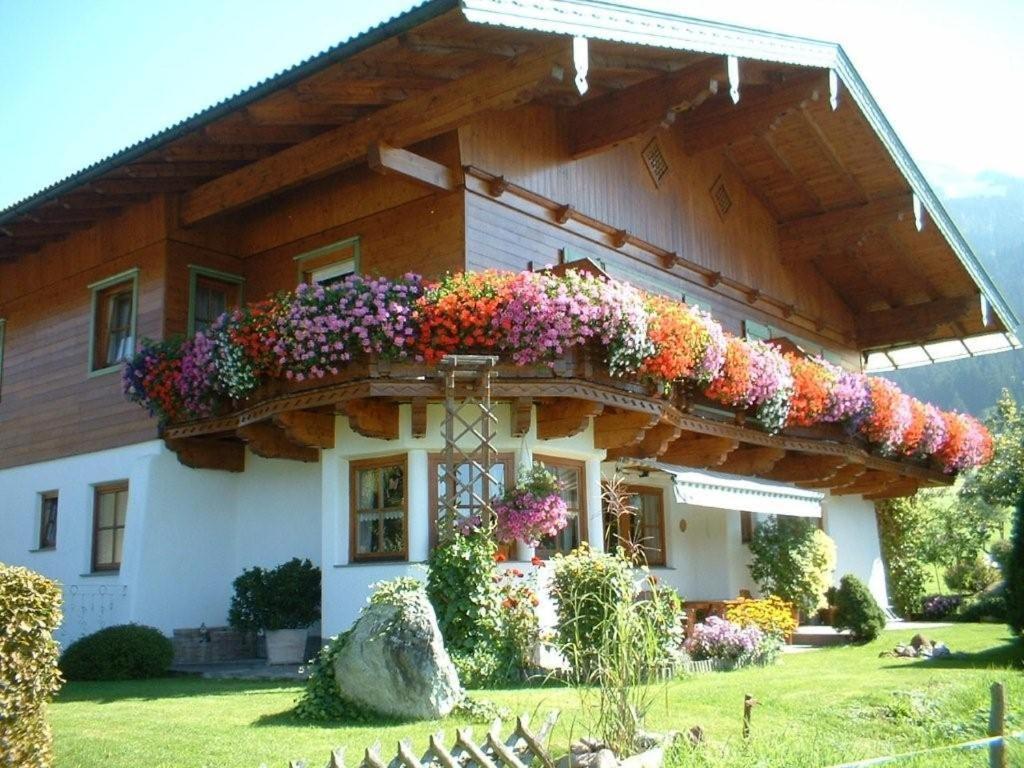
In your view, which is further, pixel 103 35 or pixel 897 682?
pixel 103 35

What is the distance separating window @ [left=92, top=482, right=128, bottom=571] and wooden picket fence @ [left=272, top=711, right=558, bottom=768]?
10.7m

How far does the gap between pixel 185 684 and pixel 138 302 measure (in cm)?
603

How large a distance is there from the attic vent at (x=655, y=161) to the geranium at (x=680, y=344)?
382 centimetres

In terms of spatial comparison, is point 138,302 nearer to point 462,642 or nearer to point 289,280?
point 289,280

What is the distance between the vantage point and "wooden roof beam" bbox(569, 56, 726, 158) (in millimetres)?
14336

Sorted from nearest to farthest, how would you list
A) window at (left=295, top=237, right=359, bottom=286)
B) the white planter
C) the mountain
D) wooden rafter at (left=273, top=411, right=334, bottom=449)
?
1. wooden rafter at (left=273, top=411, right=334, bottom=449)
2. the white planter
3. window at (left=295, top=237, right=359, bottom=286)
4. the mountain

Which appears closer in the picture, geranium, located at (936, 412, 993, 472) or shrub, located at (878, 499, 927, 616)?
geranium, located at (936, 412, 993, 472)

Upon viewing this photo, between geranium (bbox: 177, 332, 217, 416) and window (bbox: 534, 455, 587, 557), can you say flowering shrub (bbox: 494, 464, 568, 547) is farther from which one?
geranium (bbox: 177, 332, 217, 416)

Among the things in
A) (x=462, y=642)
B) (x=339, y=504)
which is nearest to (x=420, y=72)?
(x=339, y=504)

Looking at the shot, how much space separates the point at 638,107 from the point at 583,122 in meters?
0.82

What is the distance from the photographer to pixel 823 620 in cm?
1986

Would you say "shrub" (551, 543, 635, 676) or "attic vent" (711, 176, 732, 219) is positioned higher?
"attic vent" (711, 176, 732, 219)

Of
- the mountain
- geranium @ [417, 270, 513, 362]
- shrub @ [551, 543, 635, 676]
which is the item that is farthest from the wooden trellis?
the mountain

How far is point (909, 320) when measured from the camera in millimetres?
23281
